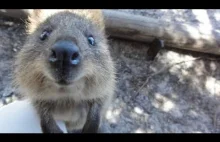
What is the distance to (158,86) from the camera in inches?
165

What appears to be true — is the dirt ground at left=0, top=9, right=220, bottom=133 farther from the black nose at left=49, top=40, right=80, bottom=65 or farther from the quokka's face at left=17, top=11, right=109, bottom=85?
the black nose at left=49, top=40, right=80, bottom=65

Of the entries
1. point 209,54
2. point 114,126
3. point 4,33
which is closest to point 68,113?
point 114,126

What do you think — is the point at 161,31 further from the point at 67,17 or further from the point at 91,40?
the point at 67,17

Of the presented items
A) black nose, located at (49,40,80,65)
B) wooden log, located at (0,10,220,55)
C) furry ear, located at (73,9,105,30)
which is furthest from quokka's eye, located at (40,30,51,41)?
wooden log, located at (0,10,220,55)

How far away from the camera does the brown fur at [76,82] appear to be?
216cm

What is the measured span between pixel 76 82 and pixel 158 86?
2262 millimetres

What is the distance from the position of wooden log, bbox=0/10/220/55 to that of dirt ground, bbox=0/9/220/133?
7.4 inches

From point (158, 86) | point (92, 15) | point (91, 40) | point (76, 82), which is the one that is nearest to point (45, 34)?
point (91, 40)

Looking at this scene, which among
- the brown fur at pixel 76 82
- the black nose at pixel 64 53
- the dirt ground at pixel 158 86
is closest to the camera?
the black nose at pixel 64 53

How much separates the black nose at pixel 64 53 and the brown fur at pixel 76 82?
188 millimetres

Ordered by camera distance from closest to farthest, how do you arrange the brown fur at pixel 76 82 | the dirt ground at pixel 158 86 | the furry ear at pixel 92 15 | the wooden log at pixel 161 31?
the brown fur at pixel 76 82 → the furry ear at pixel 92 15 → the dirt ground at pixel 158 86 → the wooden log at pixel 161 31

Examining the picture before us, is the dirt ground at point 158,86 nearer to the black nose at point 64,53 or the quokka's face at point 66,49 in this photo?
the quokka's face at point 66,49

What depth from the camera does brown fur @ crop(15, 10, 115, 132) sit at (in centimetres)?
216

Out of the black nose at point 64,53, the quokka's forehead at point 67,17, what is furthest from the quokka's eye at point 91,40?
the black nose at point 64,53
